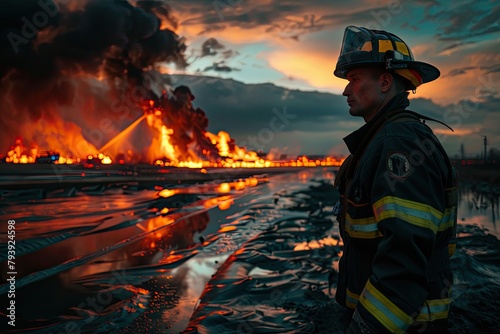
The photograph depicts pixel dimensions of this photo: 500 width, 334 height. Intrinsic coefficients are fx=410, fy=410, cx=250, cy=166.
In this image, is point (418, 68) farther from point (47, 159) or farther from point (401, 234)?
point (47, 159)

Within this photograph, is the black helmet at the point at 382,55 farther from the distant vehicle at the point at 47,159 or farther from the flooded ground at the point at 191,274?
the distant vehicle at the point at 47,159

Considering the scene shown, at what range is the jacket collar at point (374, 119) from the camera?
2.19 m

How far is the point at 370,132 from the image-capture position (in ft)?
7.26

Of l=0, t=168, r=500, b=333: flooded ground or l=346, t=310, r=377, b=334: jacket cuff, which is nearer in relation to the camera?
l=346, t=310, r=377, b=334: jacket cuff

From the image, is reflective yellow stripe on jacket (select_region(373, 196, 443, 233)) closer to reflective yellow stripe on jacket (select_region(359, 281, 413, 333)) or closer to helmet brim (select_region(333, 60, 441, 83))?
reflective yellow stripe on jacket (select_region(359, 281, 413, 333))

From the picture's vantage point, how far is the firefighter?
169 cm

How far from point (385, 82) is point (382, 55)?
0.48 ft

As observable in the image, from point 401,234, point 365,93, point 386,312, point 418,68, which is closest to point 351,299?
point 386,312

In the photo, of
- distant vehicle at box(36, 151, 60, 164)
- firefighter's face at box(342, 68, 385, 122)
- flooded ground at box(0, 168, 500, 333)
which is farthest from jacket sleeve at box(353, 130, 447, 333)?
distant vehicle at box(36, 151, 60, 164)

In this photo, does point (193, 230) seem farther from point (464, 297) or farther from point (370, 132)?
point (370, 132)

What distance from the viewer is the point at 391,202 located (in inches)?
68.6

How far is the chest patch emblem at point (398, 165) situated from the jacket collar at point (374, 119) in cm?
43

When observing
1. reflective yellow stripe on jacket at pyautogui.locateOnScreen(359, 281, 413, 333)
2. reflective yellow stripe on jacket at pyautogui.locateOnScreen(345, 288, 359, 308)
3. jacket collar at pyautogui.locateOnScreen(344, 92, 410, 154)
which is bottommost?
reflective yellow stripe on jacket at pyautogui.locateOnScreen(345, 288, 359, 308)

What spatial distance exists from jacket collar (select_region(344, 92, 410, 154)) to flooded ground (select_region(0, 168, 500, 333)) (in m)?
3.15
